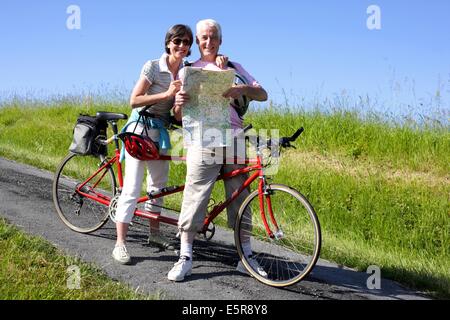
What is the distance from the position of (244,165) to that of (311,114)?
6875 millimetres

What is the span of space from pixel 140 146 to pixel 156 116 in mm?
334

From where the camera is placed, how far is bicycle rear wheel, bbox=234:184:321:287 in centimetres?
492

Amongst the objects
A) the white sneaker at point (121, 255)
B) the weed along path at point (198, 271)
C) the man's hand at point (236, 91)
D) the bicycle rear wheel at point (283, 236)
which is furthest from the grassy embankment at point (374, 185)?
the man's hand at point (236, 91)

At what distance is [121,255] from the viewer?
5539mm

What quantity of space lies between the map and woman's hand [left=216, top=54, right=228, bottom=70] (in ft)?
0.50

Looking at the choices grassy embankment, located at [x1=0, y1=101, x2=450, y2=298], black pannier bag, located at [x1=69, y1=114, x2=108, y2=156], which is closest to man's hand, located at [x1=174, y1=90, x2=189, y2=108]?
black pannier bag, located at [x1=69, y1=114, x2=108, y2=156]

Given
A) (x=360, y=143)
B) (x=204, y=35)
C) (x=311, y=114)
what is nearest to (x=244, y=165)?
(x=204, y=35)

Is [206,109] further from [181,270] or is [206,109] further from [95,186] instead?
[95,186]

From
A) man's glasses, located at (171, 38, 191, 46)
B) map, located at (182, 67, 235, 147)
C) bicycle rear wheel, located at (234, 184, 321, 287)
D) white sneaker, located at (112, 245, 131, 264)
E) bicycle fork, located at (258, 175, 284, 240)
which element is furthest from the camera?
white sneaker, located at (112, 245, 131, 264)

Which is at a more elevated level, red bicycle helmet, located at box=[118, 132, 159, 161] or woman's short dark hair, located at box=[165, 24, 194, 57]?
woman's short dark hair, located at box=[165, 24, 194, 57]

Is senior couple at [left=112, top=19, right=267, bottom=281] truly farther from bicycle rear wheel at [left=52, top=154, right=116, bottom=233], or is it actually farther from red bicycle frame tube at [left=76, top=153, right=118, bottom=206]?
bicycle rear wheel at [left=52, top=154, right=116, bottom=233]

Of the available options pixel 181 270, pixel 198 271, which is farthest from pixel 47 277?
pixel 198 271

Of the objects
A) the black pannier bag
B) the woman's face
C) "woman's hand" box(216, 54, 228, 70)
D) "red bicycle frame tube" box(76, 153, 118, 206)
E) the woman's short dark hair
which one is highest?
the woman's short dark hair

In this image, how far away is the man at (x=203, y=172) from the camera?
189 inches
